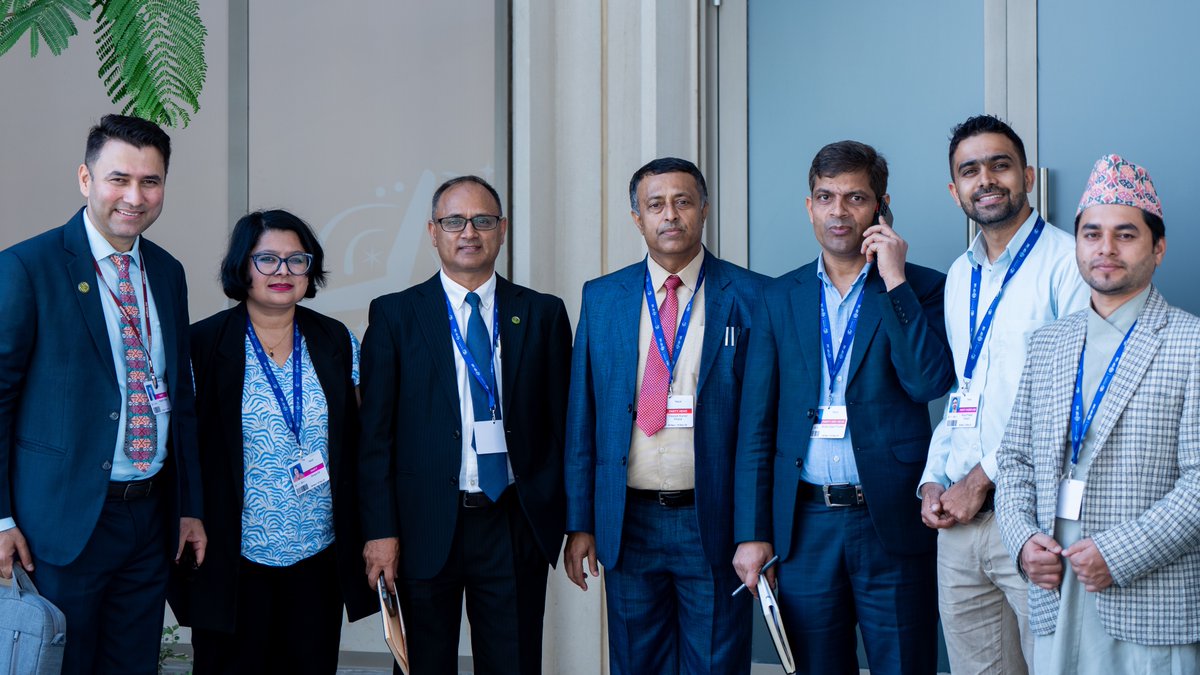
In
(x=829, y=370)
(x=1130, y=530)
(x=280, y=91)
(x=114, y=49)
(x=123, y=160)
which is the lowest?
(x=1130, y=530)

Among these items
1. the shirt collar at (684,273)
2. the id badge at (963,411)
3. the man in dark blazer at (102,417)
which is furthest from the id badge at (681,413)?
the man in dark blazer at (102,417)

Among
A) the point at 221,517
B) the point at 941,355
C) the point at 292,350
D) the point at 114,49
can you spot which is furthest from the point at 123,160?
the point at 941,355

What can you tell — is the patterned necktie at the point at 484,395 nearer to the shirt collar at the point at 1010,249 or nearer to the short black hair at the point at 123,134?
the short black hair at the point at 123,134

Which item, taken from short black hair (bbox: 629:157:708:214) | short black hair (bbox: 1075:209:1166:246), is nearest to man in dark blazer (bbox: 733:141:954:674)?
short black hair (bbox: 629:157:708:214)

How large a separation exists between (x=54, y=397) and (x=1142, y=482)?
2.83 meters

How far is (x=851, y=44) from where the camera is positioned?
15.8 ft

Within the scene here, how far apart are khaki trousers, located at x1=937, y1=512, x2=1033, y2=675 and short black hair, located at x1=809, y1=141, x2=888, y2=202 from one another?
1014mm

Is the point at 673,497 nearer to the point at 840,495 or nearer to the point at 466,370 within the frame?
the point at 840,495

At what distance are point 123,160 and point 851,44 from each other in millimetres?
2992

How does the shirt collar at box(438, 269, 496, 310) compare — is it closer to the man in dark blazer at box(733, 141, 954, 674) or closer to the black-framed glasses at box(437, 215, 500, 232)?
the black-framed glasses at box(437, 215, 500, 232)

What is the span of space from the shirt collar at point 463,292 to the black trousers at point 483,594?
621 millimetres

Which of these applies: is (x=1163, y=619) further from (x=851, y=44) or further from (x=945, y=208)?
(x=851, y=44)

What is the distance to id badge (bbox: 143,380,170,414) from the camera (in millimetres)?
3279

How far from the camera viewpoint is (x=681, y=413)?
343 cm
